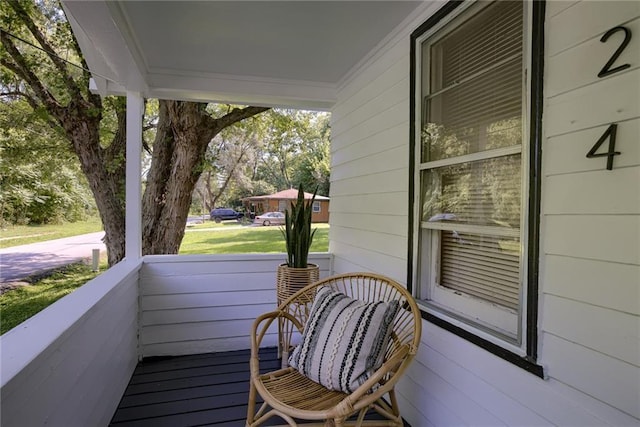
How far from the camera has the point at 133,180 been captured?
2.83 m

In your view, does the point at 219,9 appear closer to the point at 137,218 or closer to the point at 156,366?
the point at 137,218

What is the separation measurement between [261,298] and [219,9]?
2.16 metres

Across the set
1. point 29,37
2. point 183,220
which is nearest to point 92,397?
point 183,220

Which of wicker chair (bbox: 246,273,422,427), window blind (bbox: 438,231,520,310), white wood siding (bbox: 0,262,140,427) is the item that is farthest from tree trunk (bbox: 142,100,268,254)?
window blind (bbox: 438,231,520,310)

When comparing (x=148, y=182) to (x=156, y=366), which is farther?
(x=148, y=182)

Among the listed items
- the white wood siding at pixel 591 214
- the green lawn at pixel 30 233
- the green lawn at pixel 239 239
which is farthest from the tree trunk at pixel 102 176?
the white wood siding at pixel 591 214

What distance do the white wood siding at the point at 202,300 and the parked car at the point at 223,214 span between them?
3.74ft

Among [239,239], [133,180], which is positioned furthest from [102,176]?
[133,180]

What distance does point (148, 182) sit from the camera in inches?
190

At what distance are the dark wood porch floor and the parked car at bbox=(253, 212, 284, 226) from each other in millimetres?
1201

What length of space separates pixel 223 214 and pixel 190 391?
2242mm

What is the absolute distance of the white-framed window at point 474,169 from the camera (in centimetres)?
142

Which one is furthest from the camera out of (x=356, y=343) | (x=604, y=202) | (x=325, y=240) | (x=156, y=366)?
(x=325, y=240)

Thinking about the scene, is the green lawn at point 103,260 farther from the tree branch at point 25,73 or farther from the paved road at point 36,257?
the tree branch at point 25,73
